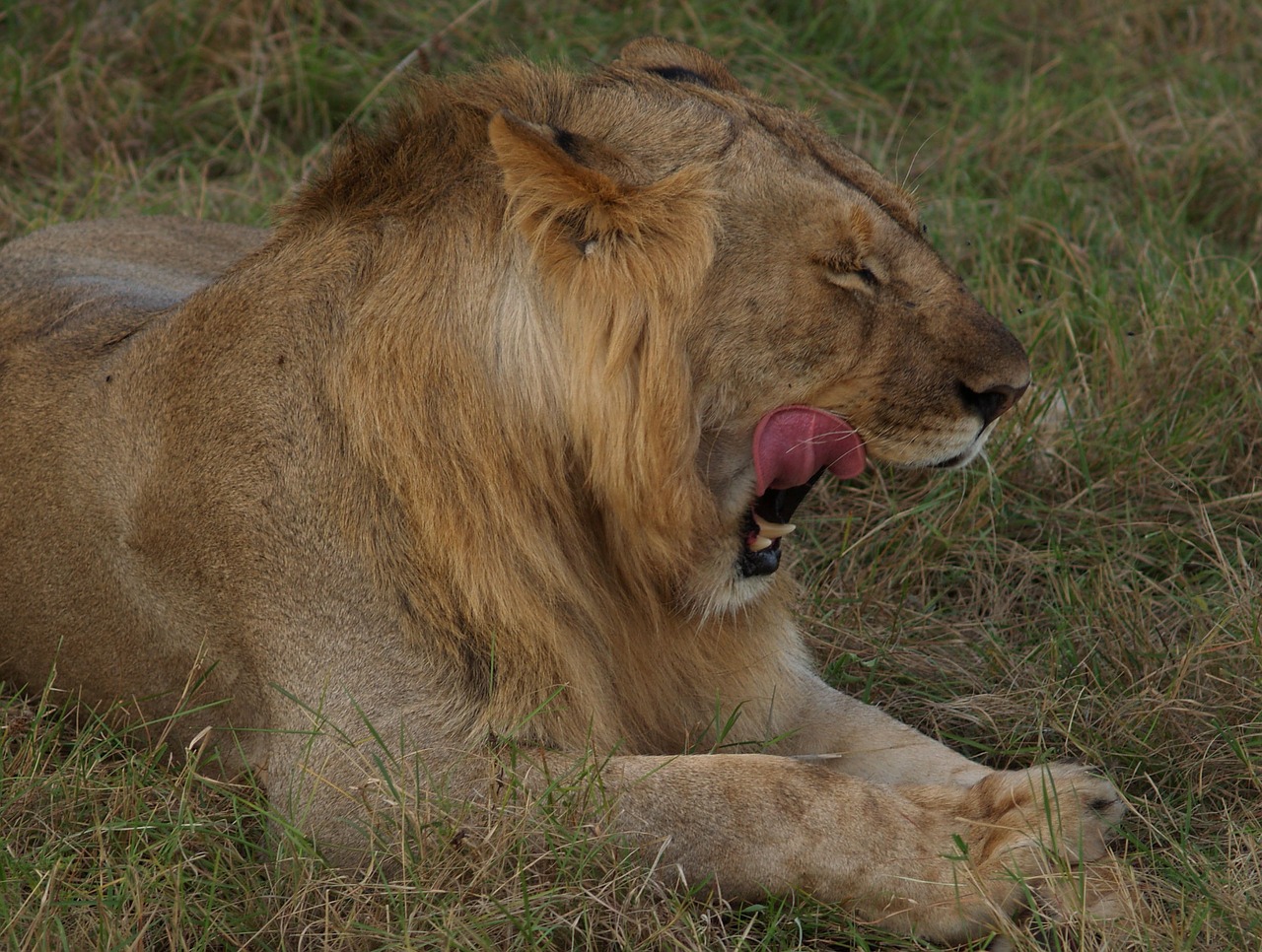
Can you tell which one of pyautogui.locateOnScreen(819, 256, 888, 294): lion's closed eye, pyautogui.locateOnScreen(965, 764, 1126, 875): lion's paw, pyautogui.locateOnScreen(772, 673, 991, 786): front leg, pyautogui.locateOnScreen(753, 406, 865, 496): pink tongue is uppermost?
pyautogui.locateOnScreen(819, 256, 888, 294): lion's closed eye

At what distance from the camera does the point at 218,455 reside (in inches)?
118

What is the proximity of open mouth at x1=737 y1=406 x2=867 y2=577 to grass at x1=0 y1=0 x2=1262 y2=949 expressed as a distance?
1.84 ft

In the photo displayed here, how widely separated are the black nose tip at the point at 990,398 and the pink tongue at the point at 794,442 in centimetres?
22

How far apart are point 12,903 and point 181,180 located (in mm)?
3428

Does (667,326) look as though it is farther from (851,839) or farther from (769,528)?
(851,839)

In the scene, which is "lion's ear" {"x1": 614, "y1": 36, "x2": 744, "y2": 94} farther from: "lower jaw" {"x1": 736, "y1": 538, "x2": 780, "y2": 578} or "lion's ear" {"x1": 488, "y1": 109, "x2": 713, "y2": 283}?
"lower jaw" {"x1": 736, "y1": 538, "x2": 780, "y2": 578}

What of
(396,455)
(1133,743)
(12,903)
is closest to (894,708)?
(1133,743)

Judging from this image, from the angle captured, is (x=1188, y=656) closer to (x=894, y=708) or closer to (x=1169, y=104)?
(x=894, y=708)

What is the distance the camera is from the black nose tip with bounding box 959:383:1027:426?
2.92 m

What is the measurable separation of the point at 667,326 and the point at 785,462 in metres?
0.34

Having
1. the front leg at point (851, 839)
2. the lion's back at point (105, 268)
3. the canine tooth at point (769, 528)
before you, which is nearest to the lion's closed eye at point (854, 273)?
the canine tooth at point (769, 528)

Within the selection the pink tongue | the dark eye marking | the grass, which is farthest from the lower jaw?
the dark eye marking

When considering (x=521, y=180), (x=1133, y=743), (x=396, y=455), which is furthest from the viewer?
(x=1133, y=743)

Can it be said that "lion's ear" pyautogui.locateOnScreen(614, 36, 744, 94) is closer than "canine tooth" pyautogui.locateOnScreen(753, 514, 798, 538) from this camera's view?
No
